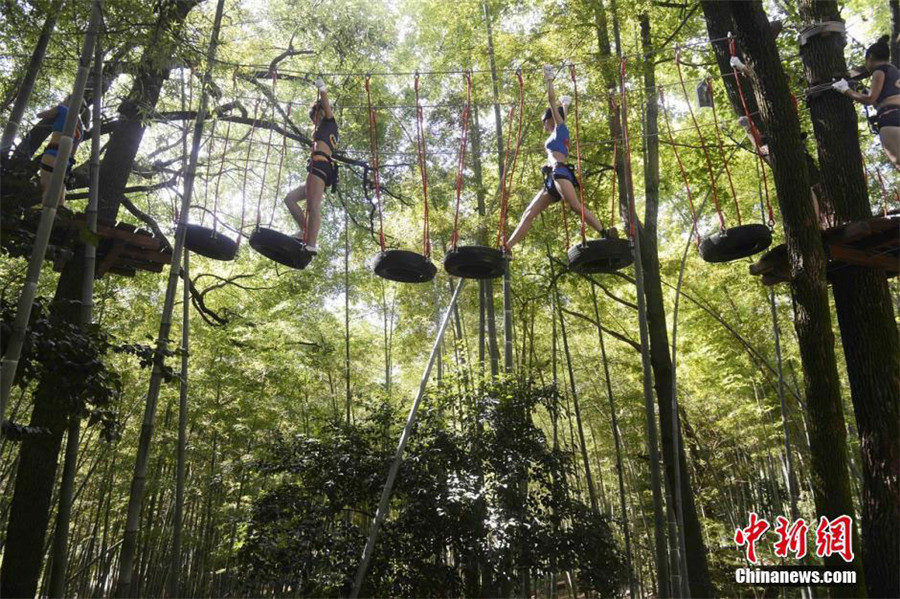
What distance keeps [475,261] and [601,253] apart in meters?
0.72

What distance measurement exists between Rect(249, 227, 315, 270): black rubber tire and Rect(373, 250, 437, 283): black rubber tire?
0.45m

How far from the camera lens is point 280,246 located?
3.40 metres

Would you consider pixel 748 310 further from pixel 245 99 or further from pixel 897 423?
pixel 245 99

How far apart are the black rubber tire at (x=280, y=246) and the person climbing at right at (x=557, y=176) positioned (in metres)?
1.24

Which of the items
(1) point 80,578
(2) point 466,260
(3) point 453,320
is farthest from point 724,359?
(1) point 80,578

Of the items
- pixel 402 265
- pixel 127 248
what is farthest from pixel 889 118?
pixel 127 248

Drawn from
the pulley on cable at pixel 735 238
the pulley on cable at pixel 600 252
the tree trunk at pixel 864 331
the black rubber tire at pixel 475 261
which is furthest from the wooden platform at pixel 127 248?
the tree trunk at pixel 864 331

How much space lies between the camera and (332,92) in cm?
544

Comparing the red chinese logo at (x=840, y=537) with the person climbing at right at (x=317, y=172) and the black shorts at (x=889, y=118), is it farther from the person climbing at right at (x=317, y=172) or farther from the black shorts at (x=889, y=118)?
the person climbing at right at (x=317, y=172)

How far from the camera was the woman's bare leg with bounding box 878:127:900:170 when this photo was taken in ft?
11.3

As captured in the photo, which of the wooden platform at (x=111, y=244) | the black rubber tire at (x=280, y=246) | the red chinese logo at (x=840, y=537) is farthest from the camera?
the black rubber tire at (x=280, y=246)

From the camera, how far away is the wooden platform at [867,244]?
3025 mm

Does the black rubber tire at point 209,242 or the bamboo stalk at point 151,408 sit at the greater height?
the black rubber tire at point 209,242

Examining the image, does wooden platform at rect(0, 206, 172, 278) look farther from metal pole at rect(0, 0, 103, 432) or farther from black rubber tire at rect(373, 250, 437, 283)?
black rubber tire at rect(373, 250, 437, 283)
